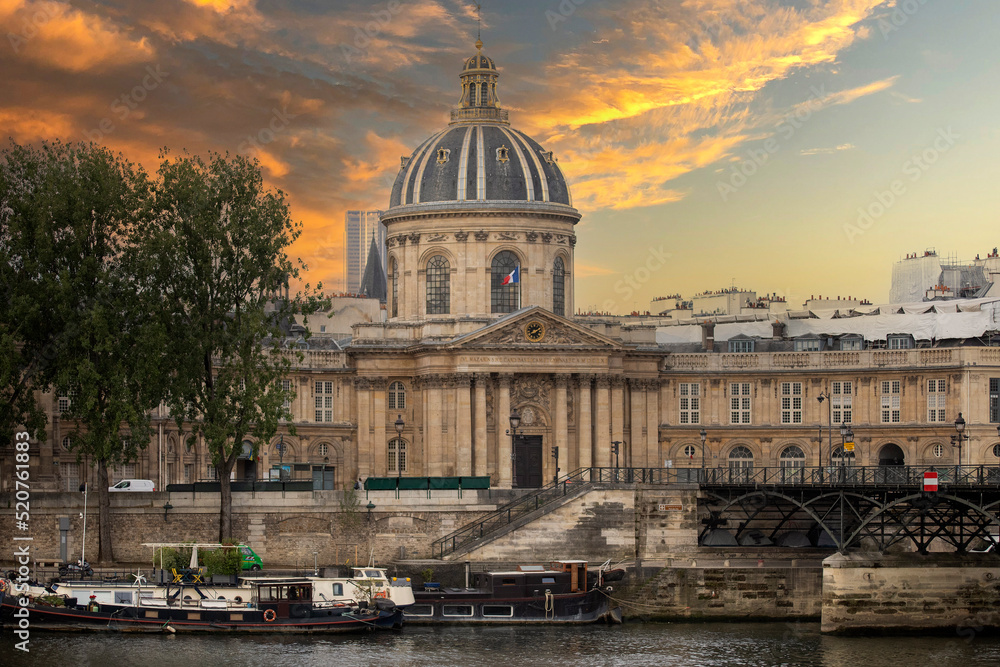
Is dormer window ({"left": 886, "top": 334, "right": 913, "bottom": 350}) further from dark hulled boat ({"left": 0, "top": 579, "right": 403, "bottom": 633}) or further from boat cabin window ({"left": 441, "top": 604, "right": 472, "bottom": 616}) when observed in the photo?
dark hulled boat ({"left": 0, "top": 579, "right": 403, "bottom": 633})

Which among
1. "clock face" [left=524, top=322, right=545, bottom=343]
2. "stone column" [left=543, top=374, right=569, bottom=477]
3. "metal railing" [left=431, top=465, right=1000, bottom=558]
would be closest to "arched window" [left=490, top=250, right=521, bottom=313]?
"clock face" [left=524, top=322, right=545, bottom=343]

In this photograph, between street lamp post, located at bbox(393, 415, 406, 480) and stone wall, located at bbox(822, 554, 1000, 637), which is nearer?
stone wall, located at bbox(822, 554, 1000, 637)

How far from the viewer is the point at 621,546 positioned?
3196 inches

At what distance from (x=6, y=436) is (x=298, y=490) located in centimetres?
1437

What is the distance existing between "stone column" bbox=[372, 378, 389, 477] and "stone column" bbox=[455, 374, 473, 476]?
6.15 m

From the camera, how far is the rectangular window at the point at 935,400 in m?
103

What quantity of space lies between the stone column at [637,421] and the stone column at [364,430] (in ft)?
52.6

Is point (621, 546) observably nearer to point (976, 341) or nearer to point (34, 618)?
point (34, 618)

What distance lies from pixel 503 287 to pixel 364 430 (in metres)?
12.5

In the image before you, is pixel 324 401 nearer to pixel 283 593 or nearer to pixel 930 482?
pixel 283 593

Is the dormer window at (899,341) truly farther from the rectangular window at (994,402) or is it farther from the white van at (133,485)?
the white van at (133,485)

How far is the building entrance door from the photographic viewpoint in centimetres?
10162

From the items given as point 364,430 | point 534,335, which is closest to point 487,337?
point 534,335

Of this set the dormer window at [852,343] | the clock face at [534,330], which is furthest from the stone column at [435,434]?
the dormer window at [852,343]
